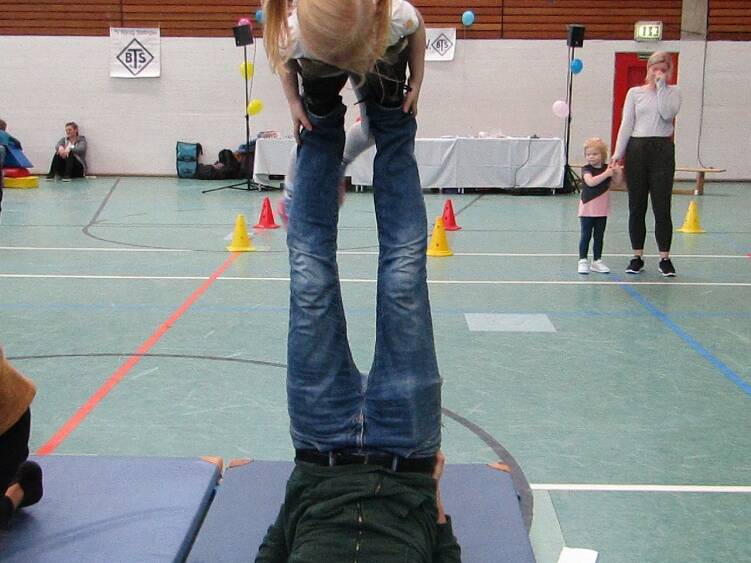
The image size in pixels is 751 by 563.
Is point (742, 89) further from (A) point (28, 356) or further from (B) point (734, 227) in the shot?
(A) point (28, 356)

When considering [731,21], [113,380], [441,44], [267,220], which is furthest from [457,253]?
[731,21]

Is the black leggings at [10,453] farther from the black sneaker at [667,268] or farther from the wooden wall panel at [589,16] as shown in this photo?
the wooden wall panel at [589,16]

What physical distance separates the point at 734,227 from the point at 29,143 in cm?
1176

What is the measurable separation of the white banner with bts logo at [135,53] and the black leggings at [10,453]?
43.8ft

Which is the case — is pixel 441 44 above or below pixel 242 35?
above

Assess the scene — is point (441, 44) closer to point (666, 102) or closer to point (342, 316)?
point (666, 102)

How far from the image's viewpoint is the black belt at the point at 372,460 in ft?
6.66

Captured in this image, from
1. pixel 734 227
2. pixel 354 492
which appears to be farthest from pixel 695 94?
pixel 354 492

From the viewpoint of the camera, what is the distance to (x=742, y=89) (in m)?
14.1

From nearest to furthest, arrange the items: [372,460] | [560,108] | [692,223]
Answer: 1. [372,460]
2. [692,223]
3. [560,108]

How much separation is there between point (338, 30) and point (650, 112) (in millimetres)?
4528

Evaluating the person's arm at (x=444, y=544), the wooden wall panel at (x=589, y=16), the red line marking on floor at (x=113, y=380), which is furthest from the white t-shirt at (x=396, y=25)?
the wooden wall panel at (x=589, y=16)

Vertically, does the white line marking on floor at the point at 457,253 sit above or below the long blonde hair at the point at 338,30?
below

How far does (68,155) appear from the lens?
561 inches
